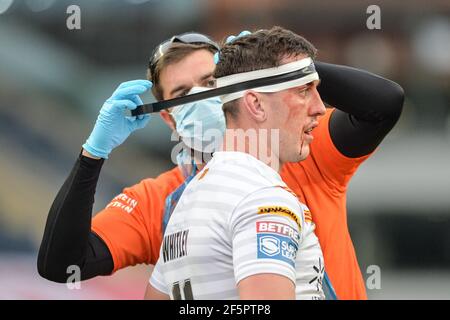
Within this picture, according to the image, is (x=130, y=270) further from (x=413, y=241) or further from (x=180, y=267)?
(x=180, y=267)

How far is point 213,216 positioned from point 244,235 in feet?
0.39

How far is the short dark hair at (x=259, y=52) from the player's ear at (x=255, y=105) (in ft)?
0.12

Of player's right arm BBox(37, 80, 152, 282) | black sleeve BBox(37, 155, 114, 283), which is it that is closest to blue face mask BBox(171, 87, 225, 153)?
player's right arm BBox(37, 80, 152, 282)

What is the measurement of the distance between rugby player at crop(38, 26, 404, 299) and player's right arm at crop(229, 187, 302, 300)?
0.69m

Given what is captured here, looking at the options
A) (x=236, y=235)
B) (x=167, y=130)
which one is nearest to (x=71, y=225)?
(x=236, y=235)

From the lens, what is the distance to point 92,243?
8.02 ft

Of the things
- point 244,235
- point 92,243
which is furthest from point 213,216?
point 92,243
